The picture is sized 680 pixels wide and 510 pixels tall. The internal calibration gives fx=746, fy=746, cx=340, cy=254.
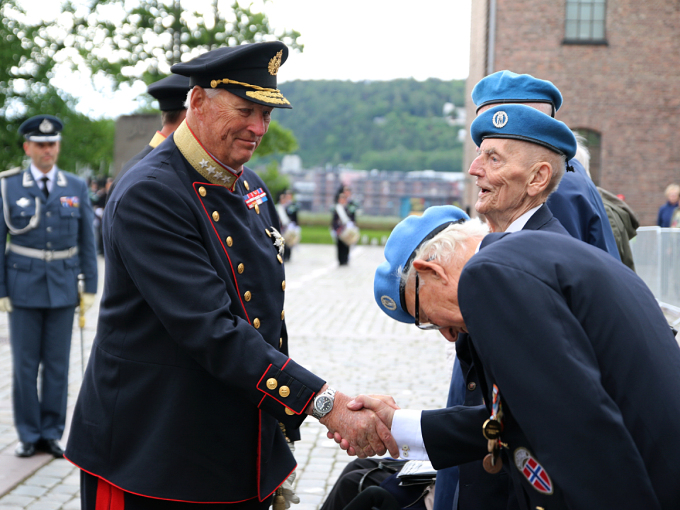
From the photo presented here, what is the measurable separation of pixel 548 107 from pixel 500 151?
0.43 meters

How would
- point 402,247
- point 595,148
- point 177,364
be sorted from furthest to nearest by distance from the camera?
point 595,148, point 177,364, point 402,247

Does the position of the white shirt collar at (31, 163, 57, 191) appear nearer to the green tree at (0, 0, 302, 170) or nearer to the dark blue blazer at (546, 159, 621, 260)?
the dark blue blazer at (546, 159, 621, 260)

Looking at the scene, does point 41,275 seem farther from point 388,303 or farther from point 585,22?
point 585,22

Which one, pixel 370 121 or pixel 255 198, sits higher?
pixel 370 121

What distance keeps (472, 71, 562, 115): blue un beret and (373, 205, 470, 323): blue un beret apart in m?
0.76

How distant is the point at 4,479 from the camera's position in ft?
15.1

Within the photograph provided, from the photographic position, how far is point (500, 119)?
2.49m

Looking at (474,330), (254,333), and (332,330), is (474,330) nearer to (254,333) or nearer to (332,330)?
→ (254,333)

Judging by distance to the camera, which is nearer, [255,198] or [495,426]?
[495,426]

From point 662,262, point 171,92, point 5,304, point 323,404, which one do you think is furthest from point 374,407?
point 662,262

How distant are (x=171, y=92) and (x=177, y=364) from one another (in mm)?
2098

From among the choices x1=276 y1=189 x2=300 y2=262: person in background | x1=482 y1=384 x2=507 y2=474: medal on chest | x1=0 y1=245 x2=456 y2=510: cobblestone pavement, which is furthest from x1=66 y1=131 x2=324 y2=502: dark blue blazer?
x1=276 y1=189 x2=300 y2=262: person in background

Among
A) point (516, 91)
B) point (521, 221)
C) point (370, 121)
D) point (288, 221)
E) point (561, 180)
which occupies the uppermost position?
point (370, 121)

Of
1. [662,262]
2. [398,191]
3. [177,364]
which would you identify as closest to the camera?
[177,364]
